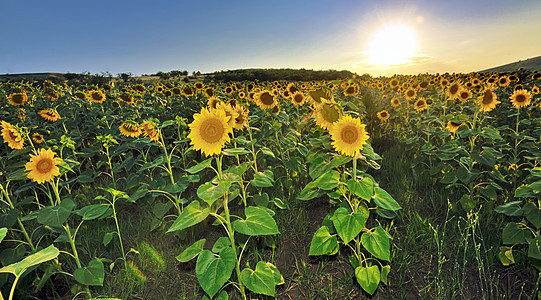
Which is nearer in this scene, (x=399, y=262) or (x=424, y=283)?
(x=424, y=283)

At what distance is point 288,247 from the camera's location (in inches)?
124

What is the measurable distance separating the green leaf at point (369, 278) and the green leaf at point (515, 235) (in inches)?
51.9

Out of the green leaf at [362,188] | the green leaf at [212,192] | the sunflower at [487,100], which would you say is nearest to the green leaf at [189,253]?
the green leaf at [212,192]

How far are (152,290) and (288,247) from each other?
1506 millimetres

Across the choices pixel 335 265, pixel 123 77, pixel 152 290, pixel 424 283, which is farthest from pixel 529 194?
pixel 123 77

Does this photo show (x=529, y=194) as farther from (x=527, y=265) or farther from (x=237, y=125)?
(x=237, y=125)

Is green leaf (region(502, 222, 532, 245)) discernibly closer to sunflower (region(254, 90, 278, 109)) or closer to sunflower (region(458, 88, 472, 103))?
sunflower (region(254, 90, 278, 109))

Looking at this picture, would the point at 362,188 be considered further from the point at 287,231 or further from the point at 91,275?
the point at 91,275

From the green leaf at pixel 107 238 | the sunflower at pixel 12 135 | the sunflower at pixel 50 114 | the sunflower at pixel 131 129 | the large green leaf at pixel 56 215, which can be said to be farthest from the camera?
the sunflower at pixel 50 114

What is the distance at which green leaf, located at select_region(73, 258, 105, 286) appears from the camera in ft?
7.17

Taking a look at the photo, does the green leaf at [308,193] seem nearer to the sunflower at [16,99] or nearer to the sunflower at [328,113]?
the sunflower at [328,113]

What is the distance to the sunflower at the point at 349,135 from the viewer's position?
2.14m

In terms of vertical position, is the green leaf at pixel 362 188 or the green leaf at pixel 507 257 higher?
the green leaf at pixel 362 188

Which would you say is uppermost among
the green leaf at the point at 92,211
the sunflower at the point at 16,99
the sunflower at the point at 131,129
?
the sunflower at the point at 16,99
